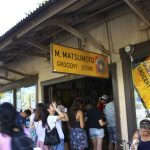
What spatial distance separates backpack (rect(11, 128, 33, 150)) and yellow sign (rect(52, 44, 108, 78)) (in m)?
3.05

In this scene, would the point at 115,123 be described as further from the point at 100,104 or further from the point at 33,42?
the point at 33,42

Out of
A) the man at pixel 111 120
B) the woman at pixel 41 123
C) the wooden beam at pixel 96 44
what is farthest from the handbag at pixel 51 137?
the wooden beam at pixel 96 44

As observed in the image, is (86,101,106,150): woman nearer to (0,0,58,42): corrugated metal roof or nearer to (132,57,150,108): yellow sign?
(132,57,150,108): yellow sign

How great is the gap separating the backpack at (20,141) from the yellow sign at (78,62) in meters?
3.05

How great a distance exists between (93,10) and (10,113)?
4.67 meters

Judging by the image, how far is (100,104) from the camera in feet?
31.7

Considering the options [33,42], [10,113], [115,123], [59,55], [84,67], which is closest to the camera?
[10,113]

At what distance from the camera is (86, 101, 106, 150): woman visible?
8.59 m

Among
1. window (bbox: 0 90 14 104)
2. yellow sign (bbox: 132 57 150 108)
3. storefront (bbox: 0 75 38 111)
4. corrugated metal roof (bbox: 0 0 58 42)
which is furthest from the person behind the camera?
window (bbox: 0 90 14 104)

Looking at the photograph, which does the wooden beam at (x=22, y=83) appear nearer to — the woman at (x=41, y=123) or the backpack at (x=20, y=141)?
the woman at (x=41, y=123)

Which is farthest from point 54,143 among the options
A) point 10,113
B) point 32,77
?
point 32,77

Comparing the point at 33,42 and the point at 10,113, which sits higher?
the point at 33,42

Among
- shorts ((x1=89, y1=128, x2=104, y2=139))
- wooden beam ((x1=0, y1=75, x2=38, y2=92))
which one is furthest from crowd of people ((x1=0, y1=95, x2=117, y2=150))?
wooden beam ((x1=0, y1=75, x2=38, y2=92))

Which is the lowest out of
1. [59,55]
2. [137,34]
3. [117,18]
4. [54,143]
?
[54,143]
